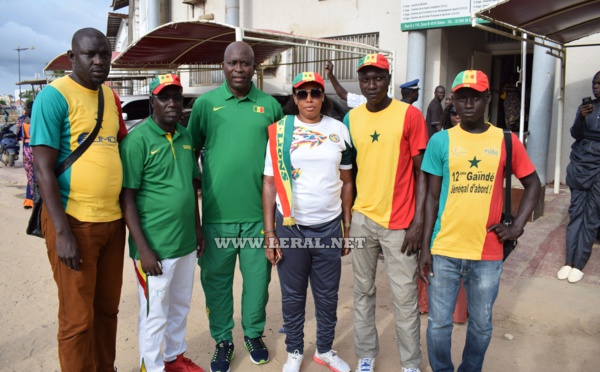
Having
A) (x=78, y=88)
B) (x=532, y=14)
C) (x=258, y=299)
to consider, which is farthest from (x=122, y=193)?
(x=532, y=14)

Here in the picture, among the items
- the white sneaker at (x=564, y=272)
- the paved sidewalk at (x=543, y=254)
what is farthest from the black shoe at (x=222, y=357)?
the white sneaker at (x=564, y=272)

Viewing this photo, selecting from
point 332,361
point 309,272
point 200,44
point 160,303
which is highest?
point 200,44

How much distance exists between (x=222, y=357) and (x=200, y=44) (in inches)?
294

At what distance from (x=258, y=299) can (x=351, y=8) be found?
8800 millimetres

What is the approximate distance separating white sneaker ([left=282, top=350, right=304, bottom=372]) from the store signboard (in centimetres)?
684

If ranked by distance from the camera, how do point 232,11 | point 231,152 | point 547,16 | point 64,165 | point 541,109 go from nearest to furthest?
point 64,165, point 231,152, point 547,16, point 541,109, point 232,11

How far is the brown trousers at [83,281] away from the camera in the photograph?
261cm

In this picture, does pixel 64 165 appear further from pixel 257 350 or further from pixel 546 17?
pixel 546 17

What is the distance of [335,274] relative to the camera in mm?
3217

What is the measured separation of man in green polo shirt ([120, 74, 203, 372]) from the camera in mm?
2781

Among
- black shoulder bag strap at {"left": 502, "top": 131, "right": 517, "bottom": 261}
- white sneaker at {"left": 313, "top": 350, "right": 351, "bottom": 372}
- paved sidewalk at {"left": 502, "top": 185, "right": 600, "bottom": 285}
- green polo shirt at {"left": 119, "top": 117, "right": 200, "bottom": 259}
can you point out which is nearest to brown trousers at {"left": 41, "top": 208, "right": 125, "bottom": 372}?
green polo shirt at {"left": 119, "top": 117, "right": 200, "bottom": 259}

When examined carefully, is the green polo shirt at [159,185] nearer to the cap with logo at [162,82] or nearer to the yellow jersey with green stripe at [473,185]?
the cap with logo at [162,82]

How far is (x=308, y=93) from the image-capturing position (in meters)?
3.05

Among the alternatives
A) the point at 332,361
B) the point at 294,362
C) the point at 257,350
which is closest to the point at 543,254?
the point at 332,361
